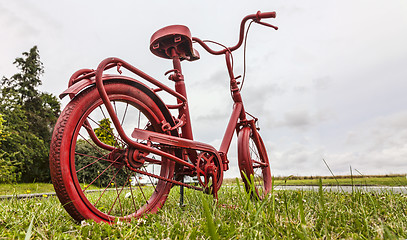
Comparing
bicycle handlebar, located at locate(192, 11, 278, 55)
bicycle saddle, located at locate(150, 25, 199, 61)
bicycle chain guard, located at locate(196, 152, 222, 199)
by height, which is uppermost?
bicycle handlebar, located at locate(192, 11, 278, 55)

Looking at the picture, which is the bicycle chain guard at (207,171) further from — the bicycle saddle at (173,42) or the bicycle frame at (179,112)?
the bicycle saddle at (173,42)

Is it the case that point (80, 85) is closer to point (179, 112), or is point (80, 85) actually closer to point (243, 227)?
point (179, 112)

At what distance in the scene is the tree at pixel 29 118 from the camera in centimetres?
1562

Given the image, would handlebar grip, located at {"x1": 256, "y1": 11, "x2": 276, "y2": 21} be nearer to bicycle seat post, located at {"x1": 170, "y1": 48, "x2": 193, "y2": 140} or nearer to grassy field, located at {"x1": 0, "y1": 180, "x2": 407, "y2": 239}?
Result: bicycle seat post, located at {"x1": 170, "y1": 48, "x2": 193, "y2": 140}

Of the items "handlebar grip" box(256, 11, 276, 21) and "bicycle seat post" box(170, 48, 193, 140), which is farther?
"handlebar grip" box(256, 11, 276, 21)

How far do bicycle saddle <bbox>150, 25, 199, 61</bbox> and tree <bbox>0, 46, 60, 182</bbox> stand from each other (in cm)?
1520

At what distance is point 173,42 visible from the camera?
2.72m

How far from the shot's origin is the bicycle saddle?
2660 mm

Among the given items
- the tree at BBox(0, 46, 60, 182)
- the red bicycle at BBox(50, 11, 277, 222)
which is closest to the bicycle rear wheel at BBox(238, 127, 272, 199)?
the red bicycle at BBox(50, 11, 277, 222)

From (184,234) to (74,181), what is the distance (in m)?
0.88

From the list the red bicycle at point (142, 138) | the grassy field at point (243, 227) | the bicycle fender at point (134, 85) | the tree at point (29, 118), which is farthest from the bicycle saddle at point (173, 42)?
the tree at point (29, 118)

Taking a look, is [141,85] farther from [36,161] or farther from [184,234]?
[36,161]

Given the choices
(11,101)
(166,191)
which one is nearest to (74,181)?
(166,191)

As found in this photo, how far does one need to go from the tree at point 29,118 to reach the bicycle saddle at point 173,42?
15.2m
